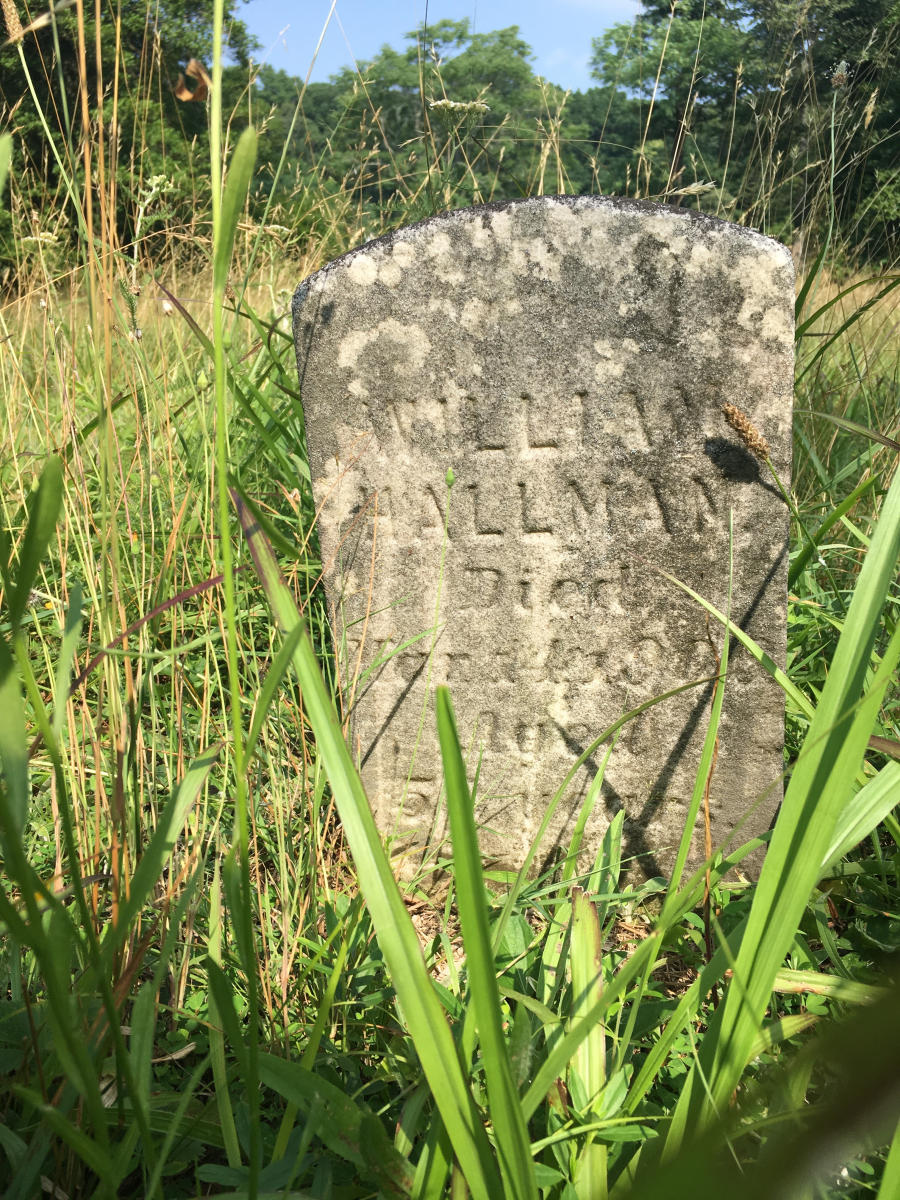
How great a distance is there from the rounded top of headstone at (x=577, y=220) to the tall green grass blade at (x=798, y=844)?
2.16ft

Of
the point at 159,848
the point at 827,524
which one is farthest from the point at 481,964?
the point at 827,524

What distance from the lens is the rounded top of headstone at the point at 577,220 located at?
1335 mm

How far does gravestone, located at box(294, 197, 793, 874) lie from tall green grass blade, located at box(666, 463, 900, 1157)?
1.92ft

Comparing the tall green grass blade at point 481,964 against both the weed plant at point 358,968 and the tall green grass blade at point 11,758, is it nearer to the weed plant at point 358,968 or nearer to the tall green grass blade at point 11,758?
the weed plant at point 358,968

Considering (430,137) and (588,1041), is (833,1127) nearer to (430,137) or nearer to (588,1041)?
(588,1041)

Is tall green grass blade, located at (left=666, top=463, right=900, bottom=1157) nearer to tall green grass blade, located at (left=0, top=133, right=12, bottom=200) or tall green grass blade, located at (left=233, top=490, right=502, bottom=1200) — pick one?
tall green grass blade, located at (left=233, top=490, right=502, bottom=1200)

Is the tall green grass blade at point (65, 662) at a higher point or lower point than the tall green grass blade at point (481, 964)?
higher

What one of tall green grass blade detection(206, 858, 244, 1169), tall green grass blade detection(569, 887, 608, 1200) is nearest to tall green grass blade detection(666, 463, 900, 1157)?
tall green grass blade detection(569, 887, 608, 1200)

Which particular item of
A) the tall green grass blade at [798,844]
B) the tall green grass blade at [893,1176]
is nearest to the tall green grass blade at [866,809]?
the tall green grass blade at [798,844]

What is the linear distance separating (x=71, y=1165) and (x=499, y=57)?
37.3m

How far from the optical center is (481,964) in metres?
0.64

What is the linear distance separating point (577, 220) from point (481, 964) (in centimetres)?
113

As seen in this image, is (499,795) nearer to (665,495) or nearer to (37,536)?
(665,495)

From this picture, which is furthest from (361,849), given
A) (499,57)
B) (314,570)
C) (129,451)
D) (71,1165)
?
(499,57)
